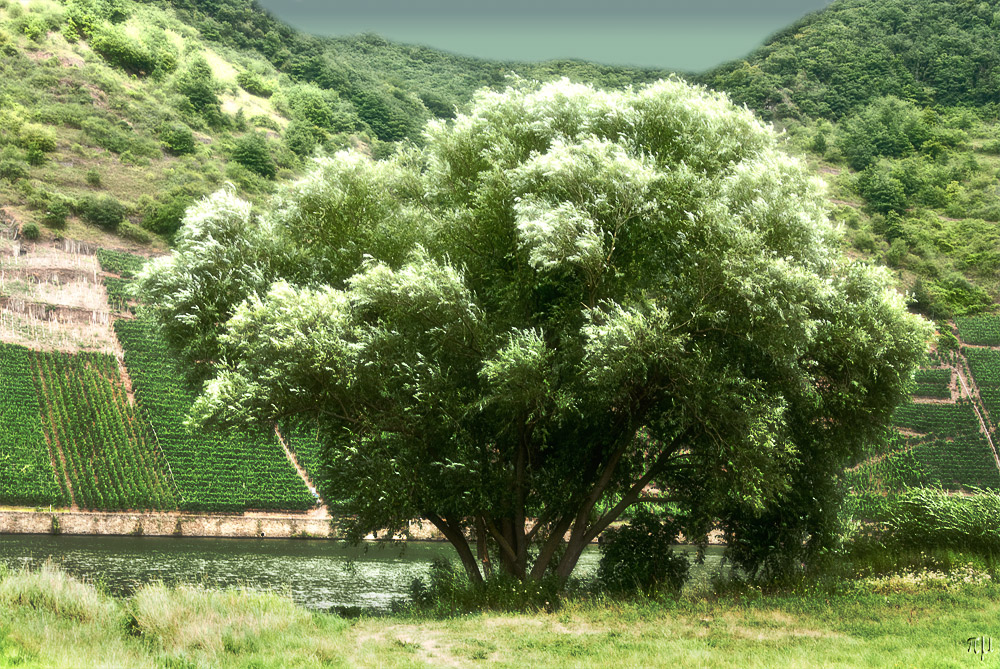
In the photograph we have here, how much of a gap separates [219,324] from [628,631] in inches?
403

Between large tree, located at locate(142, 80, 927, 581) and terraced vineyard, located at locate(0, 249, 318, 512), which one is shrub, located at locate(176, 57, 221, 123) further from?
large tree, located at locate(142, 80, 927, 581)

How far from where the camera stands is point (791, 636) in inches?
412

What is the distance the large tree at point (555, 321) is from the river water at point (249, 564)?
3512 millimetres

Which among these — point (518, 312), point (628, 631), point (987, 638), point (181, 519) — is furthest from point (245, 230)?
point (181, 519)

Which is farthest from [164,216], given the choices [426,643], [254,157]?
[426,643]

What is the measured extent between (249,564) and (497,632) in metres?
19.7

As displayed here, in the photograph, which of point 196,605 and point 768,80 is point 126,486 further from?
point 768,80

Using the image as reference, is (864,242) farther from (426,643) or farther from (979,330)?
(426,643)

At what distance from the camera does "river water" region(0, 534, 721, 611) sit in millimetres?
21266

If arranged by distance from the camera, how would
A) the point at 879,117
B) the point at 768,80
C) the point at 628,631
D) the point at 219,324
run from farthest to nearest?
the point at 768,80 < the point at 879,117 < the point at 219,324 < the point at 628,631

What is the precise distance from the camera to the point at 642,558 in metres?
16.9

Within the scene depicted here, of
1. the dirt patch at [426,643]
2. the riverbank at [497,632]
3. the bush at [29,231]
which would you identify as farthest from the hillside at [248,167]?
the dirt patch at [426,643]

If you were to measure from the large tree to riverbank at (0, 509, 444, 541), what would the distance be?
18.0 meters

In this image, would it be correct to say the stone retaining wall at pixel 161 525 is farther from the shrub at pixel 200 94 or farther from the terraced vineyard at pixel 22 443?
the shrub at pixel 200 94
